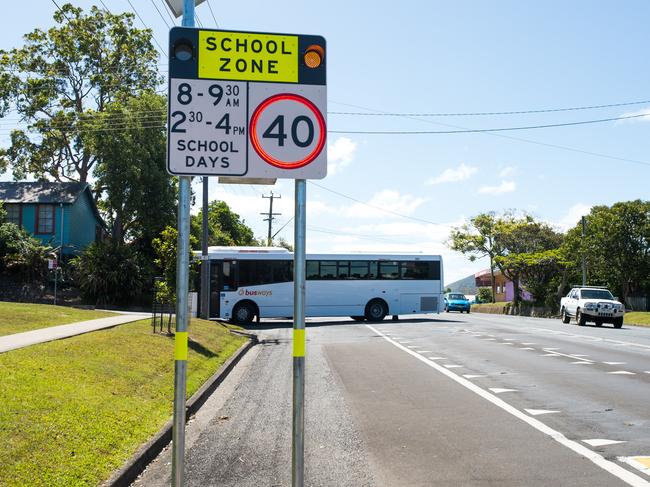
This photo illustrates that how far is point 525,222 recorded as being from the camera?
6438 centimetres

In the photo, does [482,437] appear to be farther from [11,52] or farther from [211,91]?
[11,52]

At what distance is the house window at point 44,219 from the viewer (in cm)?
4131

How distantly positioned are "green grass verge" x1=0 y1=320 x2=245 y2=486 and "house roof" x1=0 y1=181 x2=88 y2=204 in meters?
31.1

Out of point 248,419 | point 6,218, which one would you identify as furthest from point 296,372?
point 6,218

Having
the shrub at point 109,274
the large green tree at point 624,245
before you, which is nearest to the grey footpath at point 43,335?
the shrub at point 109,274

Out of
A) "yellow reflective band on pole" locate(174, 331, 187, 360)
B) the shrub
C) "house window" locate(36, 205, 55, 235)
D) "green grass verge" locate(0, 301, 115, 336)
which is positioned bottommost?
"green grass verge" locate(0, 301, 115, 336)

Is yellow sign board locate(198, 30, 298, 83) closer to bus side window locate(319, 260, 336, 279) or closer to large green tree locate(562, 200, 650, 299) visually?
bus side window locate(319, 260, 336, 279)

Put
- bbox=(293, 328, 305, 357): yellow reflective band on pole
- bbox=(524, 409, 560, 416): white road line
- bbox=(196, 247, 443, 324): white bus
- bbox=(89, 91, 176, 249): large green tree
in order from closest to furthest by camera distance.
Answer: bbox=(293, 328, 305, 357): yellow reflective band on pole
bbox=(524, 409, 560, 416): white road line
bbox=(196, 247, 443, 324): white bus
bbox=(89, 91, 176, 249): large green tree

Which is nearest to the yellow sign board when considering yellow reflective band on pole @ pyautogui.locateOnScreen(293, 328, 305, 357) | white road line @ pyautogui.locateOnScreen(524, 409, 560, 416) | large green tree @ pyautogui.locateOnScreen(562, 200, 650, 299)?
yellow reflective band on pole @ pyautogui.locateOnScreen(293, 328, 305, 357)

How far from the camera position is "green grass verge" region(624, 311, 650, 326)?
3503 cm

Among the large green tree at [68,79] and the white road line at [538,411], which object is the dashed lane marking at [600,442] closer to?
the white road line at [538,411]

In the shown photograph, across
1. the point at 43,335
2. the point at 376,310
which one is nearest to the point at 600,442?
the point at 43,335

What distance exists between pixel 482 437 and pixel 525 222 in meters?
59.7

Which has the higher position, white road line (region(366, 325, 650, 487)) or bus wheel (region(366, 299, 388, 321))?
bus wheel (region(366, 299, 388, 321))
